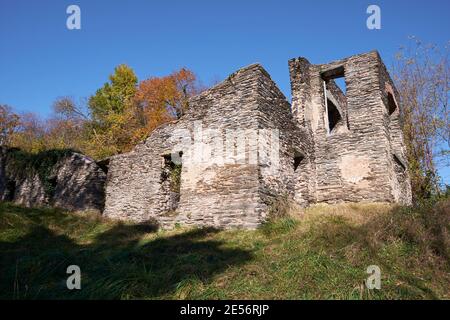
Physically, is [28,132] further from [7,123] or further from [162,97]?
[162,97]

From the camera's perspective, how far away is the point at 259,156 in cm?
793

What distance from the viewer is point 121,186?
470 inches

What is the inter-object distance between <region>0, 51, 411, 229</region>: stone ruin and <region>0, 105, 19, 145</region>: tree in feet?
56.3

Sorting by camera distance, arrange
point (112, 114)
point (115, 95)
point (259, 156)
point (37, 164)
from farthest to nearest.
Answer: point (115, 95), point (112, 114), point (37, 164), point (259, 156)

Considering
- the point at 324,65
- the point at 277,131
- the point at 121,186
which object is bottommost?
the point at 121,186

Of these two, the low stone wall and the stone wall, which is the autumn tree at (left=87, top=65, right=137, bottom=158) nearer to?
the low stone wall

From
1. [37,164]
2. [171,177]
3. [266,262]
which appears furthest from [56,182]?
[266,262]

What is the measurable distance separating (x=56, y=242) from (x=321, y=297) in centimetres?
667

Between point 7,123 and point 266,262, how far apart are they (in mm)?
29241

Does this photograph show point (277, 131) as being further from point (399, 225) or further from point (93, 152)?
point (93, 152)

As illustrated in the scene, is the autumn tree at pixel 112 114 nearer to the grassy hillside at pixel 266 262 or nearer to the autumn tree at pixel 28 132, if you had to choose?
the autumn tree at pixel 28 132

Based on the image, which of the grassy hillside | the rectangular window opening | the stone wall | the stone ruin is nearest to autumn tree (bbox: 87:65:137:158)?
the stone ruin
